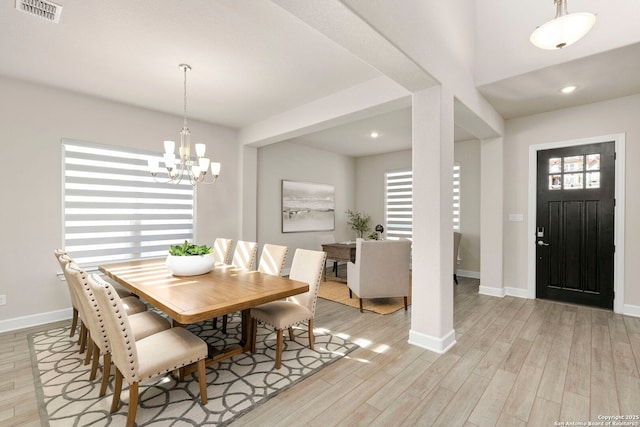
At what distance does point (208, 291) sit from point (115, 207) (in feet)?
8.45

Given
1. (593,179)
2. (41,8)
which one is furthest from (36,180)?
(593,179)

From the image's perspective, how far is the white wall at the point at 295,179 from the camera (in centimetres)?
573

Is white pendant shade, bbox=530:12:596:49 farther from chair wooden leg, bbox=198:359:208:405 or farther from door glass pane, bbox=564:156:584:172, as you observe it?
chair wooden leg, bbox=198:359:208:405

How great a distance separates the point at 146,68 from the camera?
9.90 ft

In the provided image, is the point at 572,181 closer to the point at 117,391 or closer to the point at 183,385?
the point at 183,385

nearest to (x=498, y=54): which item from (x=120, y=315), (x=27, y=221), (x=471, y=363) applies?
(x=471, y=363)

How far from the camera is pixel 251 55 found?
2.81 m

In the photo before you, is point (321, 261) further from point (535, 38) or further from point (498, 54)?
point (498, 54)

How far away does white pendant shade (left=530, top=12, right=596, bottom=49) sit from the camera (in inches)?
78.3

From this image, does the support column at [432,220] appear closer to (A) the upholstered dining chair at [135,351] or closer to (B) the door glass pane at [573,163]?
(A) the upholstered dining chair at [135,351]

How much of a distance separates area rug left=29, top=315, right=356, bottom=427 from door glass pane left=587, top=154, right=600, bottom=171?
3.79 m

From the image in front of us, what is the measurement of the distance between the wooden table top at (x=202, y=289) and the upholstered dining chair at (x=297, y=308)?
25cm

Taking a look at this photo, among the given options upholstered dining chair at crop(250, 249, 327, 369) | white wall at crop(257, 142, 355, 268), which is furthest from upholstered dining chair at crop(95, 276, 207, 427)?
white wall at crop(257, 142, 355, 268)

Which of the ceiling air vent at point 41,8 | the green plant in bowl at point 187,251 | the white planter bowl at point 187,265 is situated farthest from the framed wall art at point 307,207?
the ceiling air vent at point 41,8
